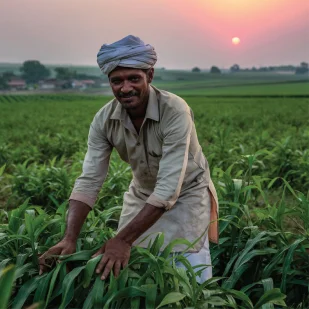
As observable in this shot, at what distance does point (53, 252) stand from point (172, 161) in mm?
678

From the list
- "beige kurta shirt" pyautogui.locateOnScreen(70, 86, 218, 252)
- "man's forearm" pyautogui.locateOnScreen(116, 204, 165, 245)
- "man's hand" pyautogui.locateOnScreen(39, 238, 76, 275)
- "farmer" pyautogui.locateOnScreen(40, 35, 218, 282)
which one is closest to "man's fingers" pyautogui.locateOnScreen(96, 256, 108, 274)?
"farmer" pyautogui.locateOnScreen(40, 35, 218, 282)

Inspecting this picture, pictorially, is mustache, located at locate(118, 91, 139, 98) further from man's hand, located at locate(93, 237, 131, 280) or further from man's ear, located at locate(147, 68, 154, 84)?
man's hand, located at locate(93, 237, 131, 280)

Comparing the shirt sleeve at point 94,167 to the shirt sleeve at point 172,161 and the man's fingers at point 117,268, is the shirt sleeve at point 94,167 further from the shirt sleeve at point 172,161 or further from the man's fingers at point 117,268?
the man's fingers at point 117,268

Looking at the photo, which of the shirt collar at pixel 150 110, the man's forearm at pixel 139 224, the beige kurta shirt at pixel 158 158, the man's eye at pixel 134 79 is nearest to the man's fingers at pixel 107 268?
the man's forearm at pixel 139 224

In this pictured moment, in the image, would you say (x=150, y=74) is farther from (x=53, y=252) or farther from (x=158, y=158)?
(x=53, y=252)

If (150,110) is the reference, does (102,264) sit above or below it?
below

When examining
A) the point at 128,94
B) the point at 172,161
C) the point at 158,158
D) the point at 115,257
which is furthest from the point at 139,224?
the point at 128,94

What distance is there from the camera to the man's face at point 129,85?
232cm

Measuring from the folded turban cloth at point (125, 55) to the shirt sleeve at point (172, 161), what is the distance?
0.99 ft

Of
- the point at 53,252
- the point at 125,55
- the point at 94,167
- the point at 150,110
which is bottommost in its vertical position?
the point at 53,252

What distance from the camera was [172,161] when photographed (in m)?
2.31

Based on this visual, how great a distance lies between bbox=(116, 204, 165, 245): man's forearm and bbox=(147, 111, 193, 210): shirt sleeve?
0.03 m

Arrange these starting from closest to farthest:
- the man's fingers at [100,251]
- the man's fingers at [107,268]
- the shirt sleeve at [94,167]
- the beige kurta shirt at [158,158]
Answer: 1. the man's fingers at [107,268]
2. the man's fingers at [100,251]
3. the beige kurta shirt at [158,158]
4. the shirt sleeve at [94,167]

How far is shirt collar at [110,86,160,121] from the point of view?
2420 mm
